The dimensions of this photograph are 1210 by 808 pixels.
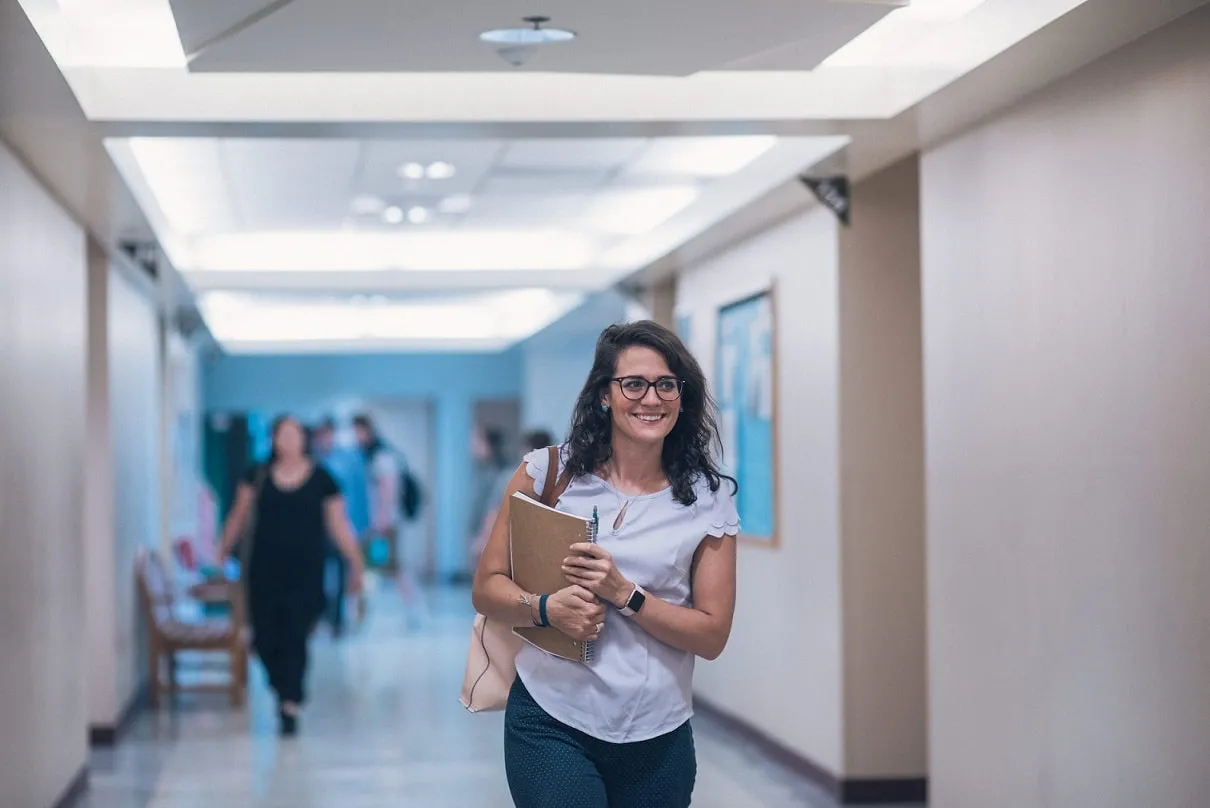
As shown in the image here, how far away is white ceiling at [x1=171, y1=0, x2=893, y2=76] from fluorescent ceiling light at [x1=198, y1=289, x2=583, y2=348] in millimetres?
9884

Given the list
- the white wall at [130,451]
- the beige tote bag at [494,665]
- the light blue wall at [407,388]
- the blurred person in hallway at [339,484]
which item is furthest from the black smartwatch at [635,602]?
the light blue wall at [407,388]

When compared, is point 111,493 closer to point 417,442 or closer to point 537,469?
point 537,469

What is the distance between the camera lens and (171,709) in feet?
33.7

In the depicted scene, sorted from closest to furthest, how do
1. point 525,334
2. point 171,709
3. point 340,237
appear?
point 171,709
point 340,237
point 525,334

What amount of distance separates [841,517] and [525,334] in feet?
32.0

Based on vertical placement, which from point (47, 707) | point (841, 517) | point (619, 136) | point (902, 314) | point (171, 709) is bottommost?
point (171, 709)

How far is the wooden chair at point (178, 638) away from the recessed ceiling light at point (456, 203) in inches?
119

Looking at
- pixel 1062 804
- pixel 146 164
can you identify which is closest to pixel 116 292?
pixel 146 164

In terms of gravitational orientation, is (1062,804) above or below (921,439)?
below

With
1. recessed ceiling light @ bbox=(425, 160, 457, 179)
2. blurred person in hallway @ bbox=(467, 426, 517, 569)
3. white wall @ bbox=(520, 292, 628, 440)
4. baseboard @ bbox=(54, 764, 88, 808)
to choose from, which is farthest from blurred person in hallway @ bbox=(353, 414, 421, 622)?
baseboard @ bbox=(54, 764, 88, 808)

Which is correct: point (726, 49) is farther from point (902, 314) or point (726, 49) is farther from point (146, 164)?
point (146, 164)

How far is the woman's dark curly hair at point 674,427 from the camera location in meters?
3.08

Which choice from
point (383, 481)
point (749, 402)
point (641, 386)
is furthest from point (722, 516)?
point (383, 481)

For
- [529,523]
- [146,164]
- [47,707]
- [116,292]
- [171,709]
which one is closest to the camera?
[529,523]
